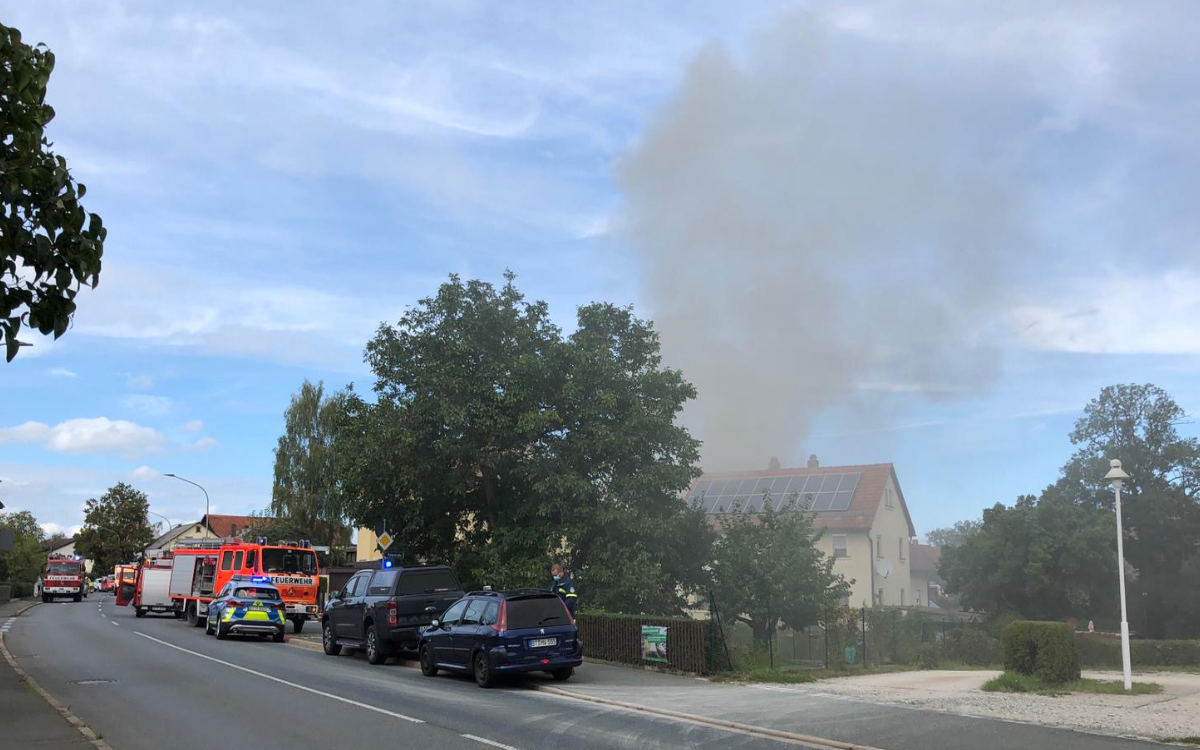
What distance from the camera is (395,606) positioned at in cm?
2033

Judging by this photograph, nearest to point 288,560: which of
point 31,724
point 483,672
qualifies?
point 483,672

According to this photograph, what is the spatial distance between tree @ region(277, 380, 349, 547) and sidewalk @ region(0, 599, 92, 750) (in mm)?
43960

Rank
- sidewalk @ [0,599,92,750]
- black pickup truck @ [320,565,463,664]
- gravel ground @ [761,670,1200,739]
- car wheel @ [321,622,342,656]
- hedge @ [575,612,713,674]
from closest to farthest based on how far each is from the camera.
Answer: sidewalk @ [0,599,92,750] → gravel ground @ [761,670,1200,739] → hedge @ [575,612,713,674] → black pickup truck @ [320,565,463,664] → car wheel @ [321,622,342,656]

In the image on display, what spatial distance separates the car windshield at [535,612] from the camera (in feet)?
53.5

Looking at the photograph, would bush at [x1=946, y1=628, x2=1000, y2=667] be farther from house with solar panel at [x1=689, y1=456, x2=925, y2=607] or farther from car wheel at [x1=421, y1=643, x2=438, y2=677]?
car wheel at [x1=421, y1=643, x2=438, y2=677]

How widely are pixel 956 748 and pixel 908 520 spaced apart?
49.7 meters

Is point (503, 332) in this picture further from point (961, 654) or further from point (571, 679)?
point (961, 654)

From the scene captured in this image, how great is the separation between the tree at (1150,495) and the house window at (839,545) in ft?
36.0

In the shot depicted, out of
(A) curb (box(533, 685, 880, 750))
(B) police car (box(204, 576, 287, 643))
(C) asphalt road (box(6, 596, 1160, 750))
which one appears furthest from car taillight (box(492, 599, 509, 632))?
(B) police car (box(204, 576, 287, 643))

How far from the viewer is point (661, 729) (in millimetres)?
11672

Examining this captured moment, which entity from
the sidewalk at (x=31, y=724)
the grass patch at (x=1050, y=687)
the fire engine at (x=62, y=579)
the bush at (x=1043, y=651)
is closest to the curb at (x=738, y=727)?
the grass patch at (x=1050, y=687)

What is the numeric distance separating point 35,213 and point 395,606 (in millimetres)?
14702

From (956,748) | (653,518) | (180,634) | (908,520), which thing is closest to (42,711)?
(956,748)

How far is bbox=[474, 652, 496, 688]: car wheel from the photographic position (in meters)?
16.1
